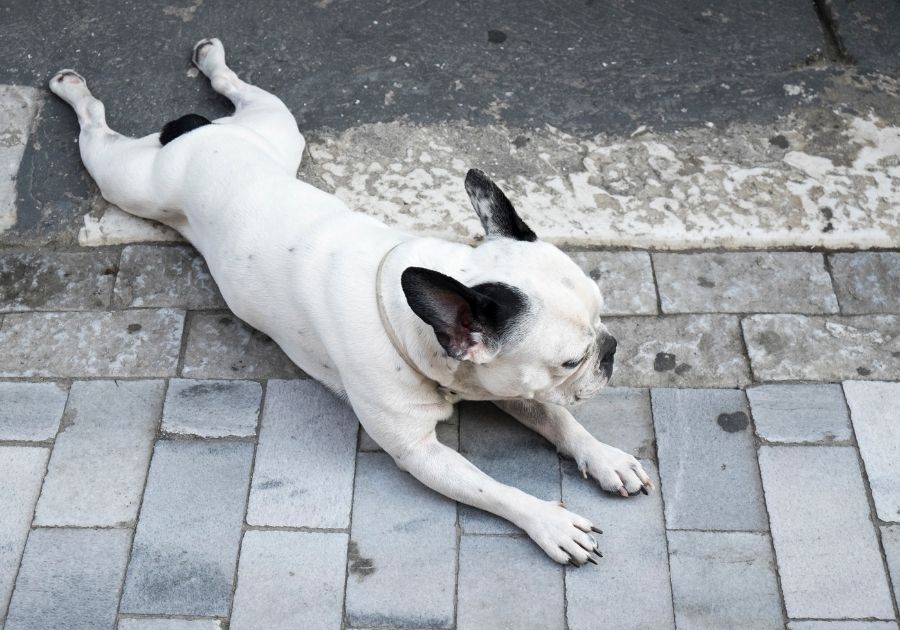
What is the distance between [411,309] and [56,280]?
6.71ft

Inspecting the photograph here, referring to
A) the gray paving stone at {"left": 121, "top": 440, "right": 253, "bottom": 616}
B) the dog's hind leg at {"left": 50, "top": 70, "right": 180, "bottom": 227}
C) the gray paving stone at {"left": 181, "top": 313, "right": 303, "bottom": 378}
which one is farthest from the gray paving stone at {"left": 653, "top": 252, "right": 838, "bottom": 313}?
the dog's hind leg at {"left": 50, "top": 70, "right": 180, "bottom": 227}

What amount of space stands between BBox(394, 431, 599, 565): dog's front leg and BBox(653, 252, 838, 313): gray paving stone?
3.74ft

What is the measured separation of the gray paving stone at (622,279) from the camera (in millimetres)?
4020

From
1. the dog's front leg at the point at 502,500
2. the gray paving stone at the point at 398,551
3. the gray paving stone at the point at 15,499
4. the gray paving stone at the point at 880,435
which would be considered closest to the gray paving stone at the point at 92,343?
the gray paving stone at the point at 15,499

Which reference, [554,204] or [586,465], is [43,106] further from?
[586,465]

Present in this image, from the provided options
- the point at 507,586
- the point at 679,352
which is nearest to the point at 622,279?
the point at 679,352

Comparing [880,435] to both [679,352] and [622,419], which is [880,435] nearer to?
[679,352]

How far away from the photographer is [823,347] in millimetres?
3887

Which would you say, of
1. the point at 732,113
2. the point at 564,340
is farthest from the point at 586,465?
the point at 732,113

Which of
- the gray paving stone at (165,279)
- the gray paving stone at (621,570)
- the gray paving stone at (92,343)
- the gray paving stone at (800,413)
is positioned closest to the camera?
the gray paving stone at (621,570)

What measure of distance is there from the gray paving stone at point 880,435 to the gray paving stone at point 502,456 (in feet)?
3.88

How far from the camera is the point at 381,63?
16.4 feet

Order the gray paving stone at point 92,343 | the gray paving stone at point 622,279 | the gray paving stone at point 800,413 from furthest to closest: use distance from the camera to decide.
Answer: the gray paving stone at point 622,279
the gray paving stone at point 92,343
the gray paving stone at point 800,413

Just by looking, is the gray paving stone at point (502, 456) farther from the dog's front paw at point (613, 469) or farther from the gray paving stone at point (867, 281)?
the gray paving stone at point (867, 281)
